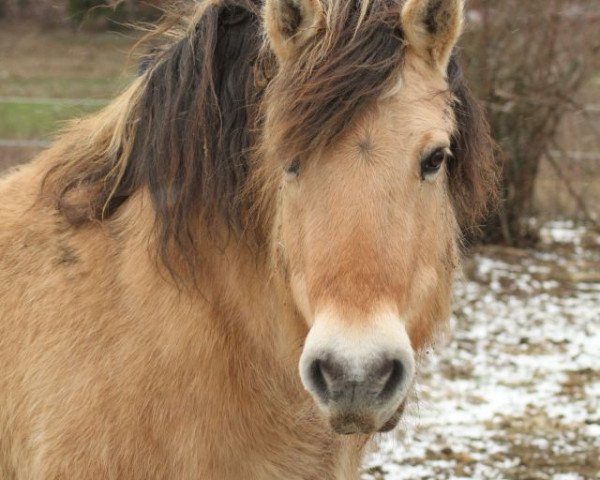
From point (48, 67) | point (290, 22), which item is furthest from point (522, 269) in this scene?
point (48, 67)

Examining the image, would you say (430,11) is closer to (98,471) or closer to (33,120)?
(98,471)

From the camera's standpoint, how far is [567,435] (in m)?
5.54

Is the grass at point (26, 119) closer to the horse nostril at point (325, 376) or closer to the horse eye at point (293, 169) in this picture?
the horse eye at point (293, 169)

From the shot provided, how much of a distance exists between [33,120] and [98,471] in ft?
32.4

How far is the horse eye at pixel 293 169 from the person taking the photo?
2627mm

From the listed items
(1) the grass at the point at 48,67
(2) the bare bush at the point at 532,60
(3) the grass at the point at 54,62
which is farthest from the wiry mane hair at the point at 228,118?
(3) the grass at the point at 54,62

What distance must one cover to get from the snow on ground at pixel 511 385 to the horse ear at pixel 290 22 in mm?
1321

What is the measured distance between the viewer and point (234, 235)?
113 inches

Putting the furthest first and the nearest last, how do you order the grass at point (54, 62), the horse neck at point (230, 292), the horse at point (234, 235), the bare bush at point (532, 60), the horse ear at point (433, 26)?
the grass at point (54, 62) < the bare bush at point (532, 60) < the horse neck at point (230, 292) < the horse ear at point (433, 26) < the horse at point (234, 235)

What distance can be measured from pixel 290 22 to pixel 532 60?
22.5 feet

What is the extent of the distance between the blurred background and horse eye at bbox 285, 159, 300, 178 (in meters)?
1.00

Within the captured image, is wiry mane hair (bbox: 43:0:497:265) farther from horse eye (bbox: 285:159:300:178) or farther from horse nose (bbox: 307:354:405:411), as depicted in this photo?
horse nose (bbox: 307:354:405:411)

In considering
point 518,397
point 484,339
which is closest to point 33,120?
point 484,339

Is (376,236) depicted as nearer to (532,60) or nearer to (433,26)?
(433,26)
